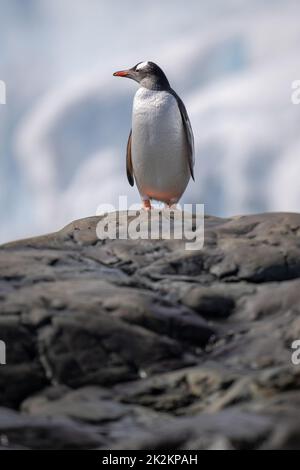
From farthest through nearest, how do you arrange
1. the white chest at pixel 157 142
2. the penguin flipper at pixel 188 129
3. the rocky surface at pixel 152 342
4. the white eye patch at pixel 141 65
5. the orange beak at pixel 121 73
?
1. the orange beak at pixel 121 73
2. the white eye patch at pixel 141 65
3. the penguin flipper at pixel 188 129
4. the white chest at pixel 157 142
5. the rocky surface at pixel 152 342

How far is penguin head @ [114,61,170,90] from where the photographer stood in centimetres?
1289

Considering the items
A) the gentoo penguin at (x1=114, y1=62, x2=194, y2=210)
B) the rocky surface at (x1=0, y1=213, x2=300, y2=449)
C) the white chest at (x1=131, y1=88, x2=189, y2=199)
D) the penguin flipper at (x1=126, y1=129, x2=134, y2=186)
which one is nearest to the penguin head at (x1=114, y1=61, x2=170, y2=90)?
the gentoo penguin at (x1=114, y1=62, x2=194, y2=210)

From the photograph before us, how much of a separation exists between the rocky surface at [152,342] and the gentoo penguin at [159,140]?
3157mm

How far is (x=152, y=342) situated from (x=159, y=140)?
5.68 meters

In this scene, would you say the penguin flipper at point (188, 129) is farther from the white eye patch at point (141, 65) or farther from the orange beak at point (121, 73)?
the orange beak at point (121, 73)

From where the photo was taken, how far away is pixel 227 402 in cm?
638

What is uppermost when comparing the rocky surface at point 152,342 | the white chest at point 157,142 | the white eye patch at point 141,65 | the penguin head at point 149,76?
the white eye patch at point 141,65

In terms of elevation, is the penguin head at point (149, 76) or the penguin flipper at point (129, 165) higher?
the penguin head at point (149, 76)

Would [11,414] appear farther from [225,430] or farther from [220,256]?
[220,256]

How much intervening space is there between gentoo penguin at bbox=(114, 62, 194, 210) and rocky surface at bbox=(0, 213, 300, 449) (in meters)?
3.16

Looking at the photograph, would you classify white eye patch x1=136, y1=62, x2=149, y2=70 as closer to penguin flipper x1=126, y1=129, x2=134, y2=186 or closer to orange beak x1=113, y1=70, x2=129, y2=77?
orange beak x1=113, y1=70, x2=129, y2=77

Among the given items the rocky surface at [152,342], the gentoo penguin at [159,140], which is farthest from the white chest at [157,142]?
the rocky surface at [152,342]

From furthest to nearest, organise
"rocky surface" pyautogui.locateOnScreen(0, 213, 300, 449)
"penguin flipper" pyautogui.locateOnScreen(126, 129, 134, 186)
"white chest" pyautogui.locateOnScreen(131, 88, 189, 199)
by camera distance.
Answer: "penguin flipper" pyautogui.locateOnScreen(126, 129, 134, 186) → "white chest" pyautogui.locateOnScreen(131, 88, 189, 199) → "rocky surface" pyautogui.locateOnScreen(0, 213, 300, 449)

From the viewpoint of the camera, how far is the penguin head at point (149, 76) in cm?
1289
